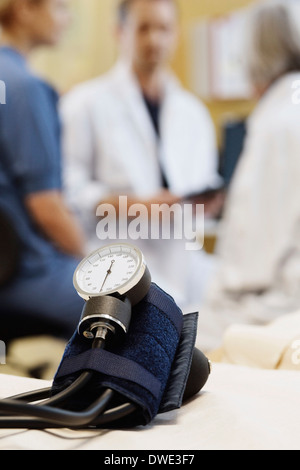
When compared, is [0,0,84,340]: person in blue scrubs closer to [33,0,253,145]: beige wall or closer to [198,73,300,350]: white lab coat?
[198,73,300,350]: white lab coat

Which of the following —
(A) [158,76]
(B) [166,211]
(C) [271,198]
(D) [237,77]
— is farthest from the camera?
(D) [237,77]

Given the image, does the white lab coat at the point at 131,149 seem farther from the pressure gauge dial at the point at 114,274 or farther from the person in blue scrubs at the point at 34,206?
the pressure gauge dial at the point at 114,274

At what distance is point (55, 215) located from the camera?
4.06ft

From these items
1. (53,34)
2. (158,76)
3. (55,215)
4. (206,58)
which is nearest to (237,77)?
(206,58)

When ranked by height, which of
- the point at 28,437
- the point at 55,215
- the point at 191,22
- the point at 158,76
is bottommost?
the point at 28,437

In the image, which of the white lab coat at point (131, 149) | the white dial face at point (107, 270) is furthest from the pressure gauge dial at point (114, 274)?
the white lab coat at point (131, 149)

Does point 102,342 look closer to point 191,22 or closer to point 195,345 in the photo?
point 195,345

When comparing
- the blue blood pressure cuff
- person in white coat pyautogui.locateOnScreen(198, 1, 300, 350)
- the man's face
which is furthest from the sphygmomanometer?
the man's face

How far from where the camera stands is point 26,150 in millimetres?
1177

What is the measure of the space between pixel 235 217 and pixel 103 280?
87 centimetres

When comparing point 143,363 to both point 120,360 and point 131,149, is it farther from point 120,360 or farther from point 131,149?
point 131,149

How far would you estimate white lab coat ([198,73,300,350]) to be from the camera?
3.85 feet

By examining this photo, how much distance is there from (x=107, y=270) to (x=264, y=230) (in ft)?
2.79

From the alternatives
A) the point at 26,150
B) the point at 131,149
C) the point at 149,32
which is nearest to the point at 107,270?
the point at 26,150
